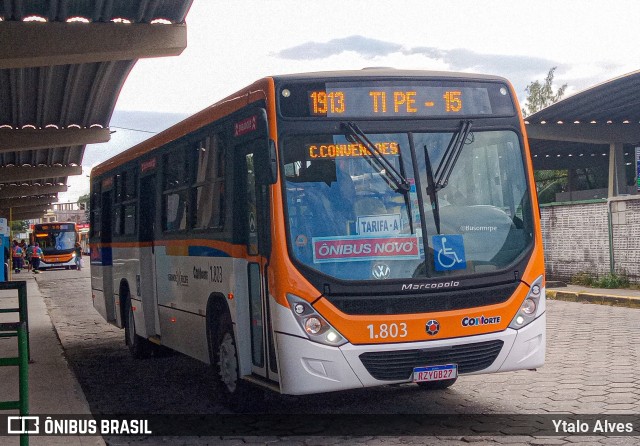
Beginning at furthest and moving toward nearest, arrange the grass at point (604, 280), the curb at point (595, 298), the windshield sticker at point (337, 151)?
1. the grass at point (604, 280)
2. the curb at point (595, 298)
3. the windshield sticker at point (337, 151)

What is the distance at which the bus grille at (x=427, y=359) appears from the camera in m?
7.01

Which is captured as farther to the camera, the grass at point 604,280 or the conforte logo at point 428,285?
the grass at point 604,280

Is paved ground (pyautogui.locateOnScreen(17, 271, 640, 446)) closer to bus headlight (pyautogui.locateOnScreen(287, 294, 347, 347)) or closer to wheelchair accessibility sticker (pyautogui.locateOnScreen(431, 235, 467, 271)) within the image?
bus headlight (pyautogui.locateOnScreen(287, 294, 347, 347))

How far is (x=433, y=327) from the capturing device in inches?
281

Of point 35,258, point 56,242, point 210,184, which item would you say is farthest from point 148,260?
point 56,242

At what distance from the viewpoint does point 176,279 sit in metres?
10.2

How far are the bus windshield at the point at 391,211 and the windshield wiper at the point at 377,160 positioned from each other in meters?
0.01

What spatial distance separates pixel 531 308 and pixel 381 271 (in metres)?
1.35

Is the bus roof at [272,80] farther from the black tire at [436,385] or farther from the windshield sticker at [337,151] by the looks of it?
the black tire at [436,385]

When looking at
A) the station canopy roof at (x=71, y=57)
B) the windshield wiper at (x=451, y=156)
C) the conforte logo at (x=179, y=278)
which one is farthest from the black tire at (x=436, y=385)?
the station canopy roof at (x=71, y=57)

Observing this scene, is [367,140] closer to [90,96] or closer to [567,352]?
[567,352]

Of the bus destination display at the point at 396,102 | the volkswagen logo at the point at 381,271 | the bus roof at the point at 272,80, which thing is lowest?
the volkswagen logo at the point at 381,271

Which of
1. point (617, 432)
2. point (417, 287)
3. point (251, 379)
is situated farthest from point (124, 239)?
point (617, 432)

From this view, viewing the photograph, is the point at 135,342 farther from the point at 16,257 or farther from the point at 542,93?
the point at 542,93
